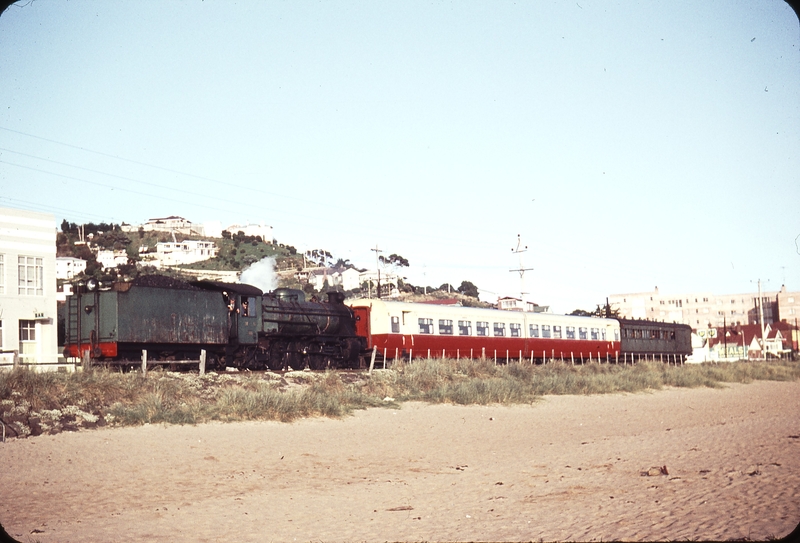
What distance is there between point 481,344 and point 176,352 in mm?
16488

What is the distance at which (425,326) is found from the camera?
115 feet

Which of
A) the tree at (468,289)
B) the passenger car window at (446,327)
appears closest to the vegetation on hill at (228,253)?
the tree at (468,289)

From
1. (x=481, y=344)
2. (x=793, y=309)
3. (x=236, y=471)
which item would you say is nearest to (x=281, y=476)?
(x=236, y=471)

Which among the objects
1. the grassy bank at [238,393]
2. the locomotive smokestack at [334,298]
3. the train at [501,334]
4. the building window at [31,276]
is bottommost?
the grassy bank at [238,393]

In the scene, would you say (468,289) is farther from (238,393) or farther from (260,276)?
(238,393)

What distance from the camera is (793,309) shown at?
131000mm

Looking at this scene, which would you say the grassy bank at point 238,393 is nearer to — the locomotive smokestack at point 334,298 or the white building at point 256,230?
the locomotive smokestack at point 334,298

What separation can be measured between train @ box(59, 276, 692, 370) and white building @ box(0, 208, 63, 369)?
27.9 feet

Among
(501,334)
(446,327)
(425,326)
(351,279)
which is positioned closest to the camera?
(425,326)

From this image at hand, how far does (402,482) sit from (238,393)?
832cm

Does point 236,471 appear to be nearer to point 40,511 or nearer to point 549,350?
point 40,511

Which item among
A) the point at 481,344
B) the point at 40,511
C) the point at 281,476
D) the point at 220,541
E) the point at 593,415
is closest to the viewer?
the point at 220,541

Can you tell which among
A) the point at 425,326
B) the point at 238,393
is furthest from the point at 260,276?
the point at 238,393

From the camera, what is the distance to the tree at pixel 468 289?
149 m
